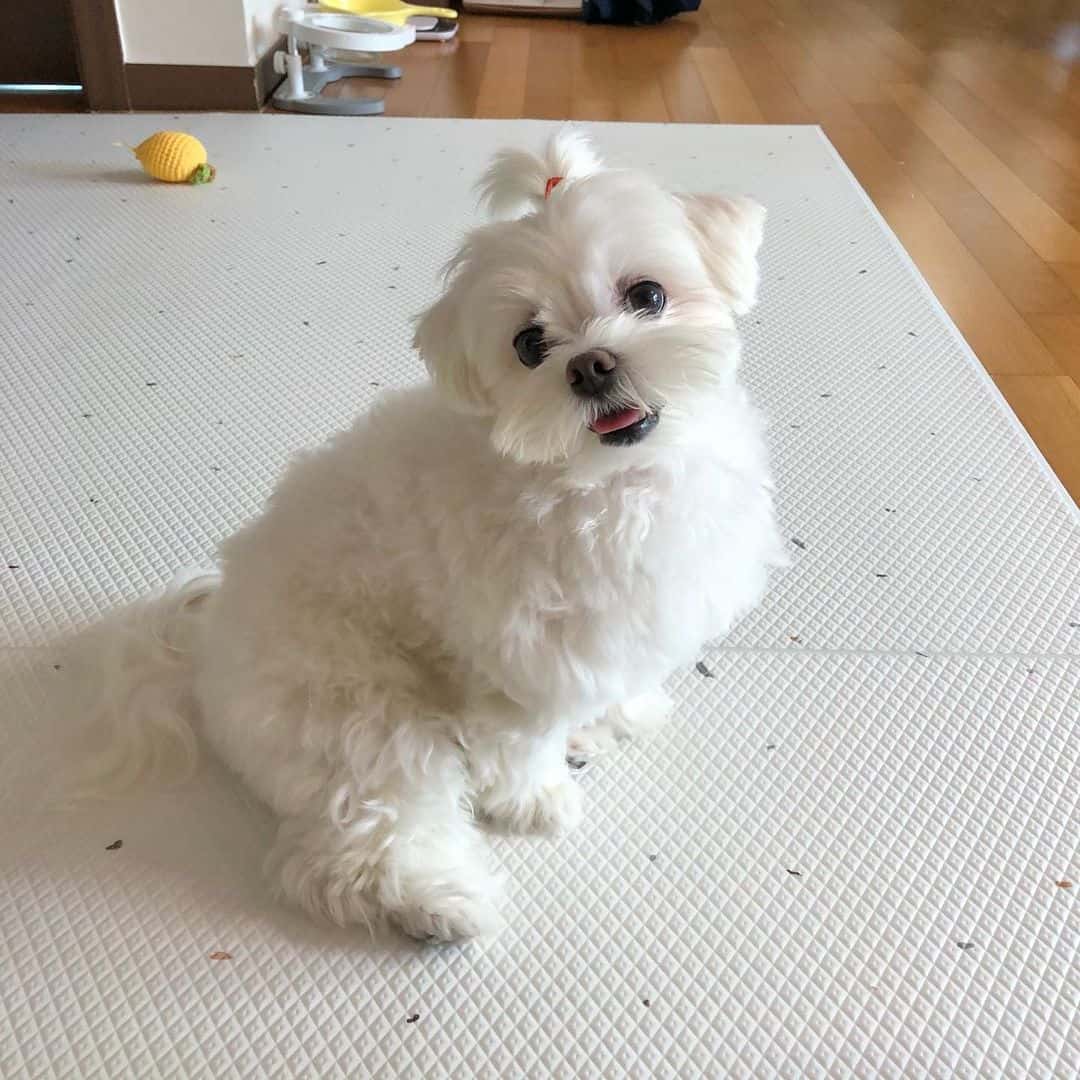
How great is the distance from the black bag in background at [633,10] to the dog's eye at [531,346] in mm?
3081

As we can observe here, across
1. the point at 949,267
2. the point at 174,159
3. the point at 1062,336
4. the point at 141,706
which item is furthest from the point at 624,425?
the point at 174,159

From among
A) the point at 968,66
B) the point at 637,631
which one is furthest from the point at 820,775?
the point at 968,66

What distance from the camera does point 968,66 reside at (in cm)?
312

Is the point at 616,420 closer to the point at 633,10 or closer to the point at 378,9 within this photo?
the point at 378,9

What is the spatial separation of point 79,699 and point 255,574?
12.9 inches

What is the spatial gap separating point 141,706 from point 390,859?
297mm

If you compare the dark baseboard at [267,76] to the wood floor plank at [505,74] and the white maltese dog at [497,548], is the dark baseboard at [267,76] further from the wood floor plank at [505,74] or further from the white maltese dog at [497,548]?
the white maltese dog at [497,548]

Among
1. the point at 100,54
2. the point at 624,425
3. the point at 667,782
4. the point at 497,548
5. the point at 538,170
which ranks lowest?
the point at 667,782

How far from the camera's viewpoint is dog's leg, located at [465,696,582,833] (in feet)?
2.96

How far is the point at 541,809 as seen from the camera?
980 millimetres

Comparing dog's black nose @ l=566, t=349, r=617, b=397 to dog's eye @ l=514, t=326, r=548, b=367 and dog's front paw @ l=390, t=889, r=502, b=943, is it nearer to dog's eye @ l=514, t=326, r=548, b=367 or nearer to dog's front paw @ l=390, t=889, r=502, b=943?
dog's eye @ l=514, t=326, r=548, b=367

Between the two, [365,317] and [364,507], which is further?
[365,317]

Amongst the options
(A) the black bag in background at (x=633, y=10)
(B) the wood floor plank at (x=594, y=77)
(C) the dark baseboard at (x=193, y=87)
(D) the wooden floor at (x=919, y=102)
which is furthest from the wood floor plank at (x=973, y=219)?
(C) the dark baseboard at (x=193, y=87)

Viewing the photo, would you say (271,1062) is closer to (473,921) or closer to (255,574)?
(473,921)
